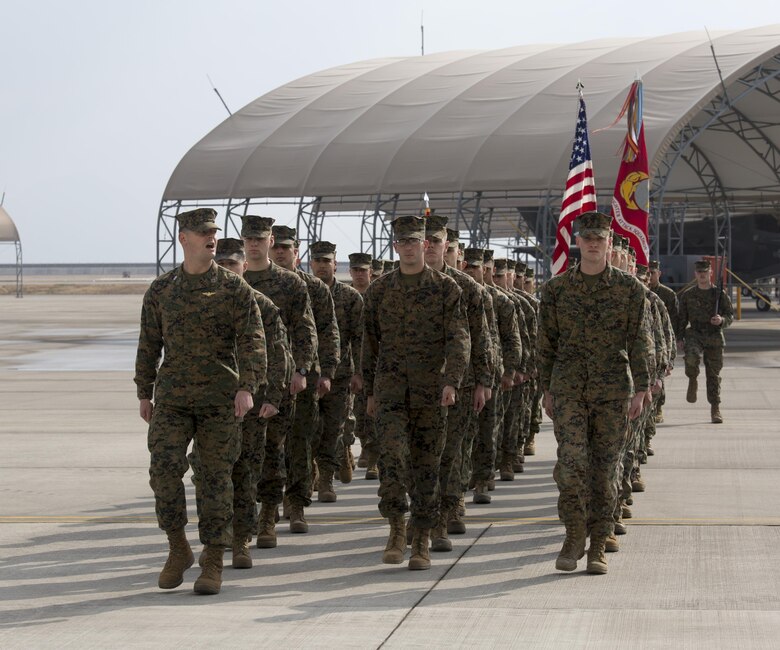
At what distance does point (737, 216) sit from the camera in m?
55.9

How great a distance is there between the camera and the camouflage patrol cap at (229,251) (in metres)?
8.21

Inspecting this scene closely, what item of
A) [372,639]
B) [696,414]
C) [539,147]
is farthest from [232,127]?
[372,639]

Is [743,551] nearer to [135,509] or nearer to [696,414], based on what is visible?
[135,509]

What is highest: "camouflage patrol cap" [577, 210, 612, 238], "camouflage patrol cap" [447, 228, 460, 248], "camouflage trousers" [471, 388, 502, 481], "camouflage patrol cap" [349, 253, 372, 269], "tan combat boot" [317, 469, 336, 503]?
"camouflage patrol cap" [577, 210, 612, 238]

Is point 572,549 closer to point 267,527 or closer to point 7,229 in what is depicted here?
point 267,527

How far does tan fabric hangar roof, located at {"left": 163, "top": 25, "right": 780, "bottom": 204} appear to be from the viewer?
107 feet

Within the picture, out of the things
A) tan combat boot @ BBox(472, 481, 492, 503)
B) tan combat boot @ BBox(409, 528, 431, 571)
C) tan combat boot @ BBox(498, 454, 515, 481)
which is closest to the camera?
tan combat boot @ BBox(409, 528, 431, 571)

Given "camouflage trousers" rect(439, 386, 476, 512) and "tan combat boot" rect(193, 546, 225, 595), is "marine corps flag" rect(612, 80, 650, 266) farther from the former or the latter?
"tan combat boot" rect(193, 546, 225, 595)

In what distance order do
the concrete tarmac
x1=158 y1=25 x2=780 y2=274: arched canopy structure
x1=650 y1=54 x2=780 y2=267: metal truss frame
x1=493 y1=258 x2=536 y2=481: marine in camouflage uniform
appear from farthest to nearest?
x1=650 y1=54 x2=780 y2=267: metal truss frame, x1=158 y1=25 x2=780 y2=274: arched canopy structure, x1=493 y1=258 x2=536 y2=481: marine in camouflage uniform, the concrete tarmac

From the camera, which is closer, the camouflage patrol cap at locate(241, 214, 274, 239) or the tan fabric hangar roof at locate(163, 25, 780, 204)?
the camouflage patrol cap at locate(241, 214, 274, 239)

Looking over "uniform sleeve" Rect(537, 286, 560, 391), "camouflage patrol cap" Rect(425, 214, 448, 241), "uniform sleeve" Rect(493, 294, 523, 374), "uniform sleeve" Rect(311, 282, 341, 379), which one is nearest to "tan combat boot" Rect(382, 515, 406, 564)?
"uniform sleeve" Rect(537, 286, 560, 391)

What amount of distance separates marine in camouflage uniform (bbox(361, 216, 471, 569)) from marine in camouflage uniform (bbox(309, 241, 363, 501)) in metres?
1.55

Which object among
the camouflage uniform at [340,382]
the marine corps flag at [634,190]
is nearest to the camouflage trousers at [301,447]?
the camouflage uniform at [340,382]

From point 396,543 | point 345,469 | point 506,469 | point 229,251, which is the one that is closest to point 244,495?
point 396,543
